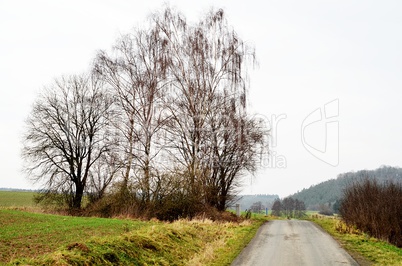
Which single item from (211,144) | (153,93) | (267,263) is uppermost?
(153,93)

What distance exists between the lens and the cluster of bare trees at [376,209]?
1888cm

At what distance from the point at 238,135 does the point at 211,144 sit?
6.30 feet

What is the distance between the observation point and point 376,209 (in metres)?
19.6

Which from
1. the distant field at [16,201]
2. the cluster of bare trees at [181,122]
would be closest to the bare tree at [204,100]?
the cluster of bare trees at [181,122]

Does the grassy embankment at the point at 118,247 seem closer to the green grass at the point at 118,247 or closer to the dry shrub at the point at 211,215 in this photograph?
the green grass at the point at 118,247

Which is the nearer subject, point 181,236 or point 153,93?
point 181,236

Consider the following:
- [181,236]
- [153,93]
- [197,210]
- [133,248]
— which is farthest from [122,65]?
[133,248]

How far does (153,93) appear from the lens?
2430 centimetres

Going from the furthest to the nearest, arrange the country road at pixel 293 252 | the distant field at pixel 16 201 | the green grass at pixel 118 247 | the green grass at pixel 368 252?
1. the distant field at pixel 16 201
2. the green grass at pixel 368 252
3. the country road at pixel 293 252
4. the green grass at pixel 118 247

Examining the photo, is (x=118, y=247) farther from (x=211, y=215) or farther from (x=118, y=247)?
(x=211, y=215)

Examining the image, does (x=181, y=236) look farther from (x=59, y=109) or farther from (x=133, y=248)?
(x=59, y=109)

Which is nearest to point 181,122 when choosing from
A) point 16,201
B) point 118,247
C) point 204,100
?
point 204,100

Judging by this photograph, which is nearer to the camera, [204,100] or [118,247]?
[118,247]

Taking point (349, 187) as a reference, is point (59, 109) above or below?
above
